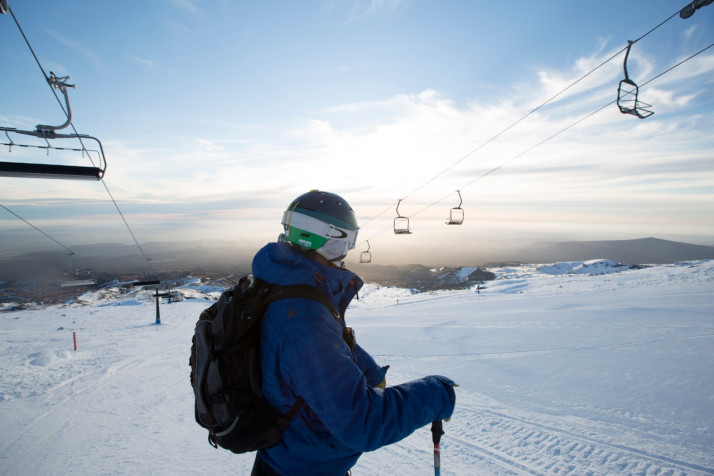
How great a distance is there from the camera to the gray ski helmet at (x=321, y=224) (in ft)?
6.52

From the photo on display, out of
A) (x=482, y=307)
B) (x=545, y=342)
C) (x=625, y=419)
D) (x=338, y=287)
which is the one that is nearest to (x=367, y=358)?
(x=338, y=287)

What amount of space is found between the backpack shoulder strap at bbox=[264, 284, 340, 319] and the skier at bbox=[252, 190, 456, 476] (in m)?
0.03

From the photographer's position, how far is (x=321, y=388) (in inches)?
56.2

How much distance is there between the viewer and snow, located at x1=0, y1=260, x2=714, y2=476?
4867 millimetres

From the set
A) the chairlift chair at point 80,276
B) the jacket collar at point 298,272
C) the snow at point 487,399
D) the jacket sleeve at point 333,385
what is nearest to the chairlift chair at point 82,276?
the chairlift chair at point 80,276

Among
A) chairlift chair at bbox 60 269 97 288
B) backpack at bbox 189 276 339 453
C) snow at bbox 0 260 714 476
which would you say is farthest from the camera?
chairlift chair at bbox 60 269 97 288

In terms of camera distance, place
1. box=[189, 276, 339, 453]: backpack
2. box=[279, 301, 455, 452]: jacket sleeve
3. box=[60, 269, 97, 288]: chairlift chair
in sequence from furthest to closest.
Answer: box=[60, 269, 97, 288]: chairlift chair < box=[189, 276, 339, 453]: backpack < box=[279, 301, 455, 452]: jacket sleeve

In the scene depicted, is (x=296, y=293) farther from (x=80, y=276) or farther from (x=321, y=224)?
(x=80, y=276)

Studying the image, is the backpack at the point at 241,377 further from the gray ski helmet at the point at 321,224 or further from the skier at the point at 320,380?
the gray ski helmet at the point at 321,224

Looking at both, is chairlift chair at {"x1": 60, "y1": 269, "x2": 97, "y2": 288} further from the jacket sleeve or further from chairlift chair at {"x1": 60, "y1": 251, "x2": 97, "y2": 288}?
the jacket sleeve

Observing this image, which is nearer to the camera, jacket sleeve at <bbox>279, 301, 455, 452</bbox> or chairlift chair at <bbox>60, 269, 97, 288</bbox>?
jacket sleeve at <bbox>279, 301, 455, 452</bbox>

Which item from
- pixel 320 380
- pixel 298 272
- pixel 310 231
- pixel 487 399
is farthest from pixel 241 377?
pixel 487 399

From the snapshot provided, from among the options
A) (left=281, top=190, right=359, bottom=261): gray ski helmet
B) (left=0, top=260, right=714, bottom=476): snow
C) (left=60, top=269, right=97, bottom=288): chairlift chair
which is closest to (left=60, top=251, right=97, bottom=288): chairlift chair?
(left=60, top=269, right=97, bottom=288): chairlift chair

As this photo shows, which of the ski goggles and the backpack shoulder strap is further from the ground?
the ski goggles
